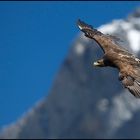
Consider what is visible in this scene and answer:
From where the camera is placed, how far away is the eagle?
3109 centimetres

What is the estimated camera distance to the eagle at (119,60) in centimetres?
3109

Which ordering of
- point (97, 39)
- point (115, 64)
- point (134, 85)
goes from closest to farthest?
point (134, 85) → point (115, 64) → point (97, 39)

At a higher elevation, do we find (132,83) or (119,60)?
(119,60)

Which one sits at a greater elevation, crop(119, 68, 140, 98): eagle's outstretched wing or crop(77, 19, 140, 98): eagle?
crop(77, 19, 140, 98): eagle

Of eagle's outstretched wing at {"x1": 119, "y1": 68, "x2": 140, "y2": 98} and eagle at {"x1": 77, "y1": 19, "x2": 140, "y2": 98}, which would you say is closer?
eagle's outstretched wing at {"x1": 119, "y1": 68, "x2": 140, "y2": 98}

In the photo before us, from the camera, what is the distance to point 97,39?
125 feet

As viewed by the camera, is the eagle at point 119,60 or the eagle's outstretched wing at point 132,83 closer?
the eagle's outstretched wing at point 132,83

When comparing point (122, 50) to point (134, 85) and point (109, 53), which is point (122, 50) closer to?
point (109, 53)

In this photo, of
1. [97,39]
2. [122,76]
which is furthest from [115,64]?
[97,39]

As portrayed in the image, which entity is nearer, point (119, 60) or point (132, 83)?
point (132, 83)

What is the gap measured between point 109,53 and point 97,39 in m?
3.09

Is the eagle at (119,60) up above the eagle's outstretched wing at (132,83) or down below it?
above

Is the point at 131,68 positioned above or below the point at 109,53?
below

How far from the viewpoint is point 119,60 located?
33.3 metres
